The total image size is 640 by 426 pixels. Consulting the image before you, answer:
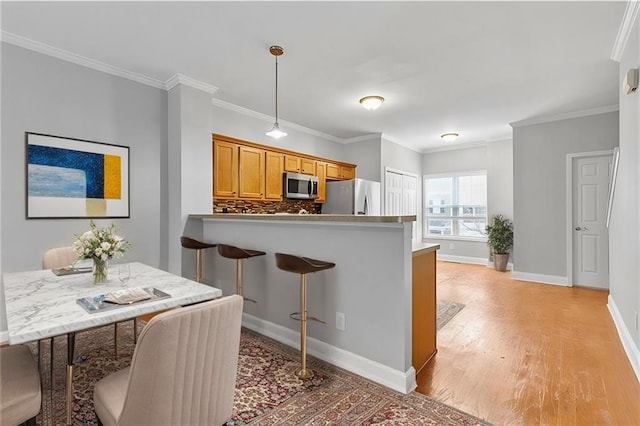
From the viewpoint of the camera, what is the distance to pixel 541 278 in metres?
5.21

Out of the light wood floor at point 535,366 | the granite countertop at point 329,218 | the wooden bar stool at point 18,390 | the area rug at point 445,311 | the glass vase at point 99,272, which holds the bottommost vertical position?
the light wood floor at point 535,366

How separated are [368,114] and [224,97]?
2.22 m

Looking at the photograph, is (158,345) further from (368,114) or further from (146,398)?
(368,114)

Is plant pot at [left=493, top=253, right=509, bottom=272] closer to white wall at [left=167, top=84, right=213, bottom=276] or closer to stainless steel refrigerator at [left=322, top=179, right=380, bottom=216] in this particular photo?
stainless steel refrigerator at [left=322, top=179, right=380, bottom=216]

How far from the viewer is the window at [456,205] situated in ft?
23.1

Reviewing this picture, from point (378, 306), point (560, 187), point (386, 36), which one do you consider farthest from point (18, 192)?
point (560, 187)

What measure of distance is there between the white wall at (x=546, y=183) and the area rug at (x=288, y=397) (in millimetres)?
4464

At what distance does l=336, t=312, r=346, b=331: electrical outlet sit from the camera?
2352 millimetres

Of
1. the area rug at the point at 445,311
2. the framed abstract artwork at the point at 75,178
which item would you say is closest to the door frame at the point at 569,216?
the area rug at the point at 445,311

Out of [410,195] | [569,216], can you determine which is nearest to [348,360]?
[569,216]

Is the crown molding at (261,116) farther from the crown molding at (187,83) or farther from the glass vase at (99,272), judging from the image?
the glass vase at (99,272)

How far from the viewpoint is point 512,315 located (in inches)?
140

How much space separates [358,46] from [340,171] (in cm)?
341

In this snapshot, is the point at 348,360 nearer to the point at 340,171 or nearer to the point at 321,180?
the point at 321,180
